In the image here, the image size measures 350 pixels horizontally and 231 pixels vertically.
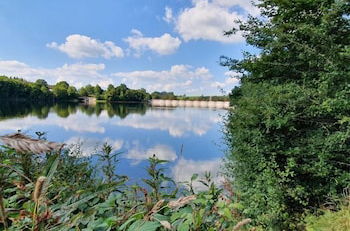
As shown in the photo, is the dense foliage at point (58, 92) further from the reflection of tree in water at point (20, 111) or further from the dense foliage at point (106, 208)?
the dense foliage at point (106, 208)

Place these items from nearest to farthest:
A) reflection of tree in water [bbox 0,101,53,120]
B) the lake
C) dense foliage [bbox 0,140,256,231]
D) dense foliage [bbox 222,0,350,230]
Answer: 1. dense foliage [bbox 0,140,256,231]
2. dense foliage [bbox 222,0,350,230]
3. the lake
4. reflection of tree in water [bbox 0,101,53,120]

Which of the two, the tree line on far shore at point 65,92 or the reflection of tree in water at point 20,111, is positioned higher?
the tree line on far shore at point 65,92

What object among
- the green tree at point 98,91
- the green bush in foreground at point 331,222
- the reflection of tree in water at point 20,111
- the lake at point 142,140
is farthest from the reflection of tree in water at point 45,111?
the green tree at point 98,91

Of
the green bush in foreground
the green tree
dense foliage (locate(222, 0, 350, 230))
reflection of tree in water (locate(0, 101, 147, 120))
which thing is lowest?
reflection of tree in water (locate(0, 101, 147, 120))

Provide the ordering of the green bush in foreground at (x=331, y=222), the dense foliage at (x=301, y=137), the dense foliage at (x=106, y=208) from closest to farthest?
the dense foliage at (x=106, y=208), the green bush in foreground at (x=331, y=222), the dense foliage at (x=301, y=137)

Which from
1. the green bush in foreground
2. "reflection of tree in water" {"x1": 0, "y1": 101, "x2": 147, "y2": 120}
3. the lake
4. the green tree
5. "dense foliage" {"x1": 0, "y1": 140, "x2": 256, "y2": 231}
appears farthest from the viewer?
the green tree

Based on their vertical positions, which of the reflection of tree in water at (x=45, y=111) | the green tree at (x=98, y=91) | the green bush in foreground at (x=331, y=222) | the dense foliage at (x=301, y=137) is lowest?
the reflection of tree in water at (x=45, y=111)

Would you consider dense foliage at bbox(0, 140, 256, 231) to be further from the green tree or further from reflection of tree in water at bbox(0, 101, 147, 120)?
the green tree

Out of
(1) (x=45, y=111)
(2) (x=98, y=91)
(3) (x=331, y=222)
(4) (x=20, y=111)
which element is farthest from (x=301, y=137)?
(2) (x=98, y=91)

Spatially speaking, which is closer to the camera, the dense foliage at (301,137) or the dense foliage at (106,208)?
the dense foliage at (106,208)

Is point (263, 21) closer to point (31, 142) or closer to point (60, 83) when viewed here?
point (31, 142)

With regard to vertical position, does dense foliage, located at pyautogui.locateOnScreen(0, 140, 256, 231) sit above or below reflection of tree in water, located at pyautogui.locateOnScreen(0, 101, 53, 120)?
above

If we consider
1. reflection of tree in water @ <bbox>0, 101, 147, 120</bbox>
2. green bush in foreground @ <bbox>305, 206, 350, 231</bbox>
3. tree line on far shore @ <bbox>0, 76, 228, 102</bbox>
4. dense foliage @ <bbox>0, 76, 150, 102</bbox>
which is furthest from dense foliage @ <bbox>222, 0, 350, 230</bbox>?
dense foliage @ <bbox>0, 76, 150, 102</bbox>

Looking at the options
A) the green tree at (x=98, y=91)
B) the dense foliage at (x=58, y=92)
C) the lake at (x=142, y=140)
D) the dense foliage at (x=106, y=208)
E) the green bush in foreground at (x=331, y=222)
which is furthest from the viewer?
the green tree at (x=98, y=91)
